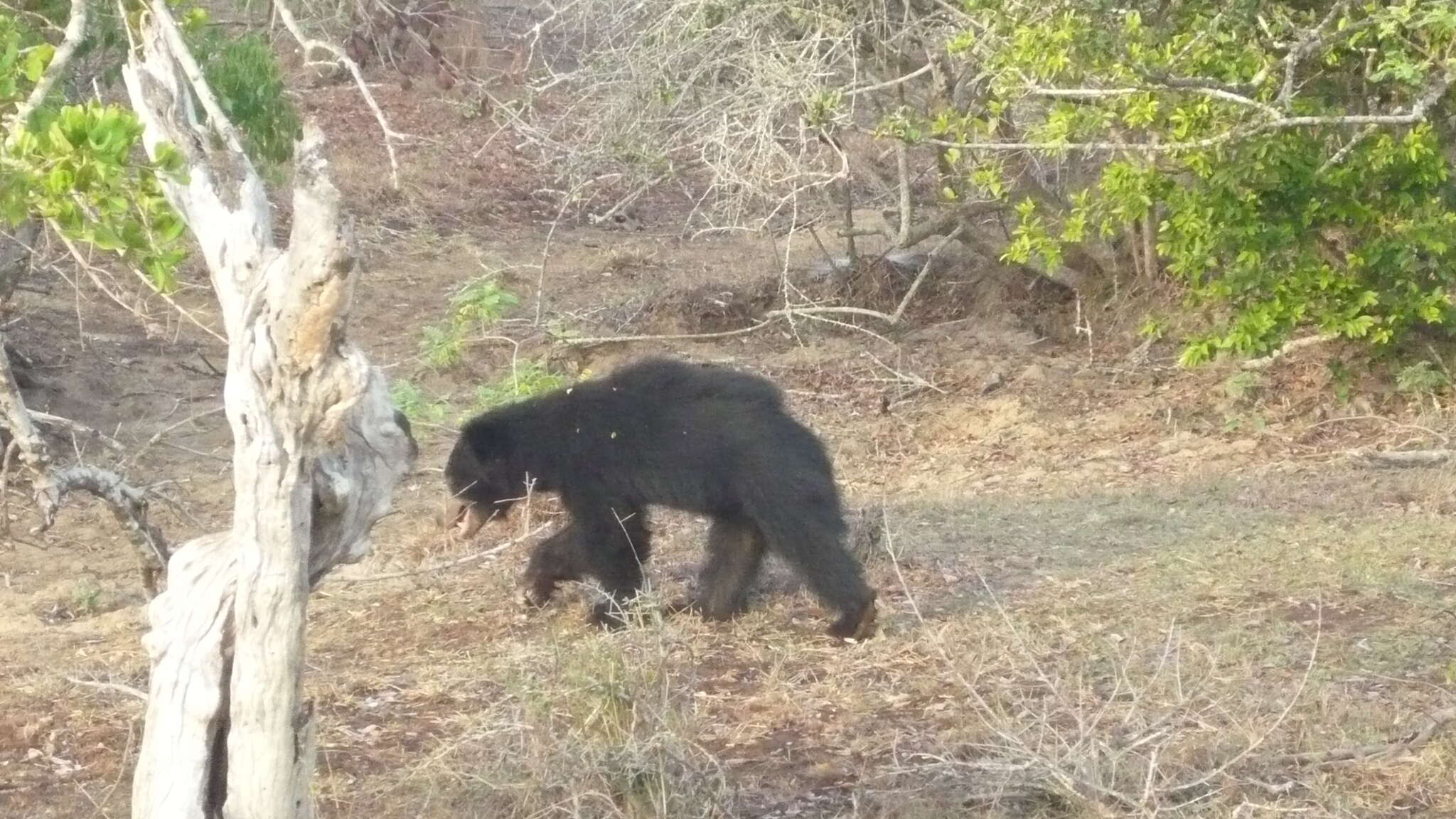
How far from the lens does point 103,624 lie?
23.6ft

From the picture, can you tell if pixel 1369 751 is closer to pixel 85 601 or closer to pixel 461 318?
pixel 85 601

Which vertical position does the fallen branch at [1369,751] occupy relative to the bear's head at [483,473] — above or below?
below

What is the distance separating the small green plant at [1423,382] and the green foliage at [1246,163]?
29 cm

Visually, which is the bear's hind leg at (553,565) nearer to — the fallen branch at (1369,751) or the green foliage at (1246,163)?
the green foliage at (1246,163)

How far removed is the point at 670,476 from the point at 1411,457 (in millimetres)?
5087

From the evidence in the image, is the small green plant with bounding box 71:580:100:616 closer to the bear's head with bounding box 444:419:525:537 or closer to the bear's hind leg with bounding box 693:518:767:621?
the bear's head with bounding box 444:419:525:537

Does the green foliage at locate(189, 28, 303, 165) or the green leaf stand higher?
the green leaf

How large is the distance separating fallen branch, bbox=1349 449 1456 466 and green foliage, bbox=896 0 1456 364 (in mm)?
798

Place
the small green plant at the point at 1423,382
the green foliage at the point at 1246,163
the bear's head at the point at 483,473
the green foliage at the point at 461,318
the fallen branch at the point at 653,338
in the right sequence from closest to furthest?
the bear's head at the point at 483,473 → the green foliage at the point at 1246,163 → the green foliage at the point at 461,318 → the small green plant at the point at 1423,382 → the fallen branch at the point at 653,338

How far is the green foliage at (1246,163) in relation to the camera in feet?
26.6

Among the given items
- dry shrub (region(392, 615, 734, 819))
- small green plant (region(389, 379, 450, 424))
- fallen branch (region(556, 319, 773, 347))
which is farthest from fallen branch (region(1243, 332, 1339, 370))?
dry shrub (region(392, 615, 734, 819))

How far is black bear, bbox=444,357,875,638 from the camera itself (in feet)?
21.2

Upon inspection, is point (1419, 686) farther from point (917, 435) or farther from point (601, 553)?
point (917, 435)

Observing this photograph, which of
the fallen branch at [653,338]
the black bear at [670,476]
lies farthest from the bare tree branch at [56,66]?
the fallen branch at [653,338]
